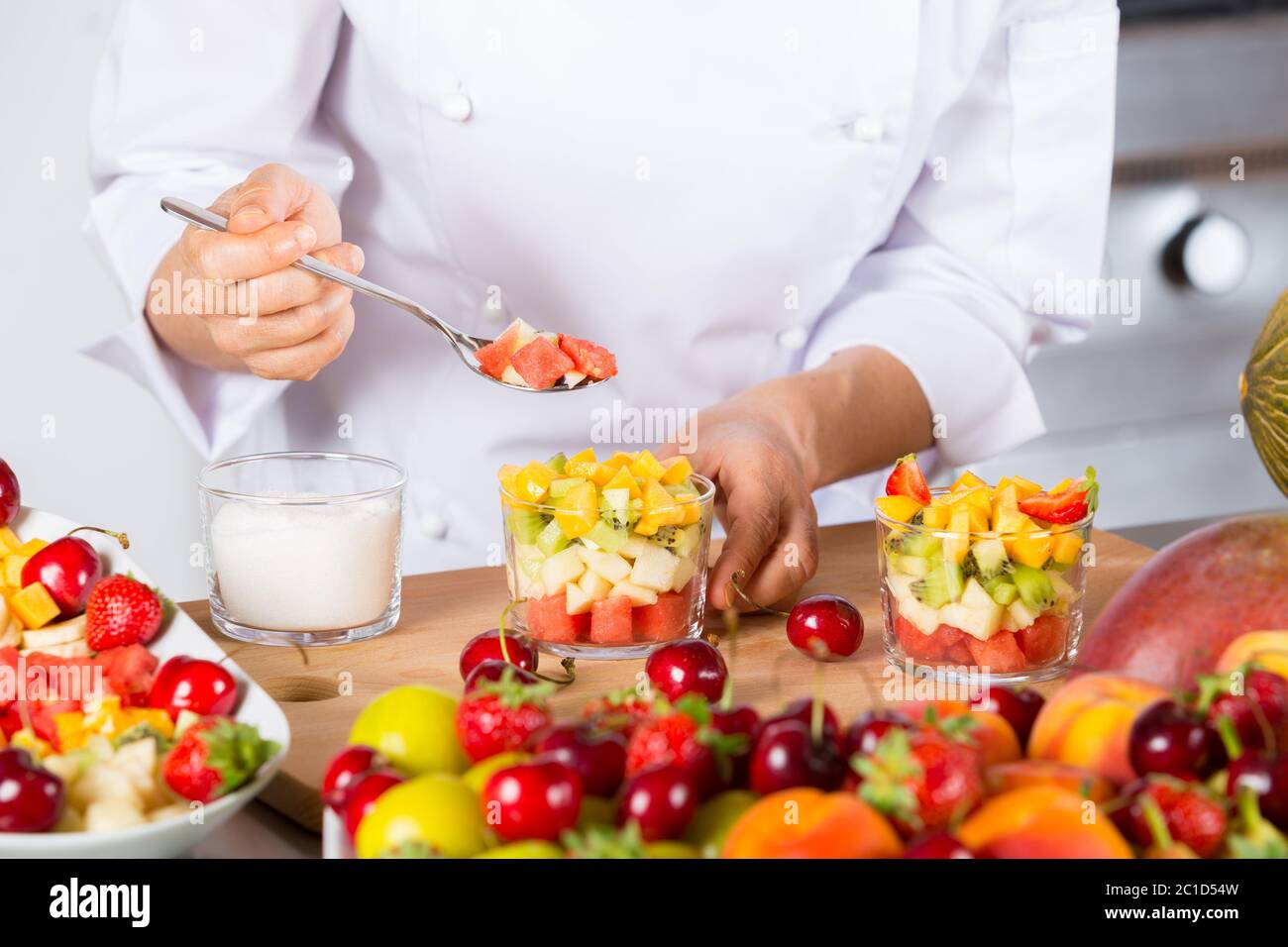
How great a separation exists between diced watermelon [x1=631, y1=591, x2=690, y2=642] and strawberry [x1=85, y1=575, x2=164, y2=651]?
0.30m

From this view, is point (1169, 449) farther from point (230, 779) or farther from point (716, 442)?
point (230, 779)

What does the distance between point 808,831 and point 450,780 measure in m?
0.16

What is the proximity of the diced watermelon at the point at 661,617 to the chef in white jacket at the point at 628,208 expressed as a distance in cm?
18

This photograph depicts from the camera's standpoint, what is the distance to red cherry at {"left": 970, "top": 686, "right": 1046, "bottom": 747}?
688mm

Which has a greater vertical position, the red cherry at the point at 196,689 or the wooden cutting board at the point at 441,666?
the red cherry at the point at 196,689

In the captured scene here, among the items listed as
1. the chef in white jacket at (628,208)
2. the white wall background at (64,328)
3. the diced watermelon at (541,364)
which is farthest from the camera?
the white wall background at (64,328)

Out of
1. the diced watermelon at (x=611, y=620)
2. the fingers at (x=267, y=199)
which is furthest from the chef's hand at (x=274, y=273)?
the diced watermelon at (x=611, y=620)

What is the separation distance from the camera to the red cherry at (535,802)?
1.84ft

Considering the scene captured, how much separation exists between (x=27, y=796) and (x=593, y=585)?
0.39 meters

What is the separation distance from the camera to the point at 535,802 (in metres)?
0.56

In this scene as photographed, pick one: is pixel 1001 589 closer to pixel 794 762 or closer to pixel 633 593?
pixel 633 593

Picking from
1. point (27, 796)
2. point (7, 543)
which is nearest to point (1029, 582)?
point (27, 796)

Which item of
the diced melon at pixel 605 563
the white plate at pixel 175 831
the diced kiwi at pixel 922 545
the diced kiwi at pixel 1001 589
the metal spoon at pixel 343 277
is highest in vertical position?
the metal spoon at pixel 343 277

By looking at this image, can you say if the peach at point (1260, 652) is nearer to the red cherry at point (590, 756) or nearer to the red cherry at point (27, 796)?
the red cherry at point (590, 756)
